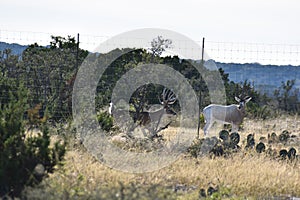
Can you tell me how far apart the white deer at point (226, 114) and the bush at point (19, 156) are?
9.95 metres

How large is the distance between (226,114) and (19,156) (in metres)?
10.8

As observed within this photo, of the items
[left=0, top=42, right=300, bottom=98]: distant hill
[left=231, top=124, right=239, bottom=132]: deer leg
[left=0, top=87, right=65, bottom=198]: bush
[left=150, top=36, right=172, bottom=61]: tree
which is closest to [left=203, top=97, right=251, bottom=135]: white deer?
[left=231, top=124, right=239, bottom=132]: deer leg

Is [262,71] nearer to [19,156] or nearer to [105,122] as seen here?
[105,122]

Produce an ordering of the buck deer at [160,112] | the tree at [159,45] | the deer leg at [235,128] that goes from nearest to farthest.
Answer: the buck deer at [160,112] < the tree at [159,45] < the deer leg at [235,128]

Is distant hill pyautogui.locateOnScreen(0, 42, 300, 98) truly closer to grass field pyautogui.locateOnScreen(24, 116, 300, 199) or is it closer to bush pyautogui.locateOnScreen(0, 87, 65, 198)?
grass field pyautogui.locateOnScreen(24, 116, 300, 199)

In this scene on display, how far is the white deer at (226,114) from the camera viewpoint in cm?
1590

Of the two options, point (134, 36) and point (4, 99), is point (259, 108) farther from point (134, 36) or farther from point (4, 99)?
point (4, 99)

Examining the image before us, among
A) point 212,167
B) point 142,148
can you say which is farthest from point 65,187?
point 142,148

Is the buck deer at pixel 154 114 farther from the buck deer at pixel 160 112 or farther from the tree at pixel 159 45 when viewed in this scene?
the tree at pixel 159 45

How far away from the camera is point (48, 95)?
43.6ft

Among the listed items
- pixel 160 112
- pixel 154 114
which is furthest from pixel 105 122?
pixel 160 112

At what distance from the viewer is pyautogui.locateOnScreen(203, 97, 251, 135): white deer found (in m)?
15.9

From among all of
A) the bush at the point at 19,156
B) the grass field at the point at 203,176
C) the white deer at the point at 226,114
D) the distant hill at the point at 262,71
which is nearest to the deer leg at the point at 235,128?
the white deer at the point at 226,114

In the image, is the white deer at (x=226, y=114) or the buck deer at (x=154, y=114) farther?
the white deer at (x=226, y=114)
